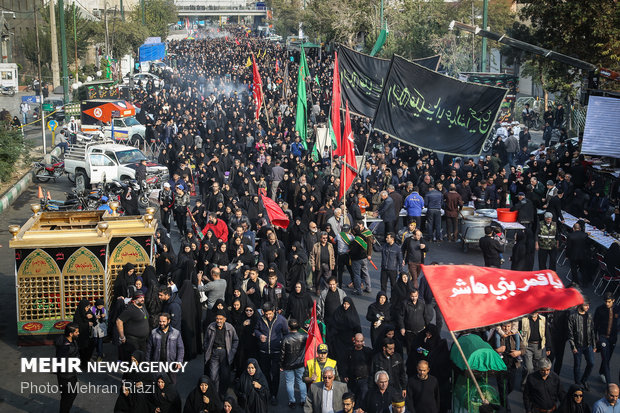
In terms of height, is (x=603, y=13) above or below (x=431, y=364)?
above

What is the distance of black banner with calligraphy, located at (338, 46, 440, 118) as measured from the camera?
1906 centimetres

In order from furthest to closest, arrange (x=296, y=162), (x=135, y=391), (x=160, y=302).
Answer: (x=296, y=162) → (x=160, y=302) → (x=135, y=391)

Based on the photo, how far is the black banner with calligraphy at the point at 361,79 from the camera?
62.5ft

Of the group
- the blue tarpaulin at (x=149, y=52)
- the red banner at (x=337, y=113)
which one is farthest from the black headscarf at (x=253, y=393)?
the blue tarpaulin at (x=149, y=52)

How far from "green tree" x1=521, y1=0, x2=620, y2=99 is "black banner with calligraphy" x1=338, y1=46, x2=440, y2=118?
7.96m

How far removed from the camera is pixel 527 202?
16.8 metres

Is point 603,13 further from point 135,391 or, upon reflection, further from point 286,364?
point 135,391

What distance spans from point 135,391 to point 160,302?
3336mm

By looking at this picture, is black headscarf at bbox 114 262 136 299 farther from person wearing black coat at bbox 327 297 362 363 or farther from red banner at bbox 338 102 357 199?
red banner at bbox 338 102 357 199

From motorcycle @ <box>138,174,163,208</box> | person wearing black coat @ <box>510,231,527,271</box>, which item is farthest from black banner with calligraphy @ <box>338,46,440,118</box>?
motorcycle @ <box>138,174,163,208</box>

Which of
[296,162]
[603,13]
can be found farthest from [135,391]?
[603,13]

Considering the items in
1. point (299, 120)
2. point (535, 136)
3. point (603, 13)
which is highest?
point (603, 13)

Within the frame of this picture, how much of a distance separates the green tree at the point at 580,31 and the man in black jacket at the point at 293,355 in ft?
55.8

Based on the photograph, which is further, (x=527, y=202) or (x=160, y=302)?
(x=527, y=202)
